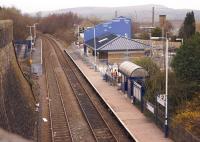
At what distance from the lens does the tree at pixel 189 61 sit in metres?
19.7

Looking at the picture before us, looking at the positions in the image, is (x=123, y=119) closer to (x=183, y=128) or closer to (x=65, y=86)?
(x=183, y=128)

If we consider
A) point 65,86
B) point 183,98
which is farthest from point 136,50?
point 183,98

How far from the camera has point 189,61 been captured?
779 inches

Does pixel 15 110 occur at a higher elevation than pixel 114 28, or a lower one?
lower

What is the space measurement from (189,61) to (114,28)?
4393 centimetres

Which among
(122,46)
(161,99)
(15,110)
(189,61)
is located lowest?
(15,110)

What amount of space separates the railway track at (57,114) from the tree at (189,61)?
21.0 feet

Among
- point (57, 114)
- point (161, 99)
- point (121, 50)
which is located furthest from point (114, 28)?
point (161, 99)

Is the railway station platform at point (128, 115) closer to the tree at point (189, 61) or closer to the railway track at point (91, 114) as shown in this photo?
the railway track at point (91, 114)

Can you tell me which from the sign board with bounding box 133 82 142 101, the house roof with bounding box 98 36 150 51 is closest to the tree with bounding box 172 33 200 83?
the sign board with bounding box 133 82 142 101

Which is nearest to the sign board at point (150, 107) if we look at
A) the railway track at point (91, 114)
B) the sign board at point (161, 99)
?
the sign board at point (161, 99)

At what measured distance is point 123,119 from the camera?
67.8 ft

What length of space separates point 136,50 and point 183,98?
92.5 feet

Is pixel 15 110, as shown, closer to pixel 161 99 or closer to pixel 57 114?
pixel 57 114
